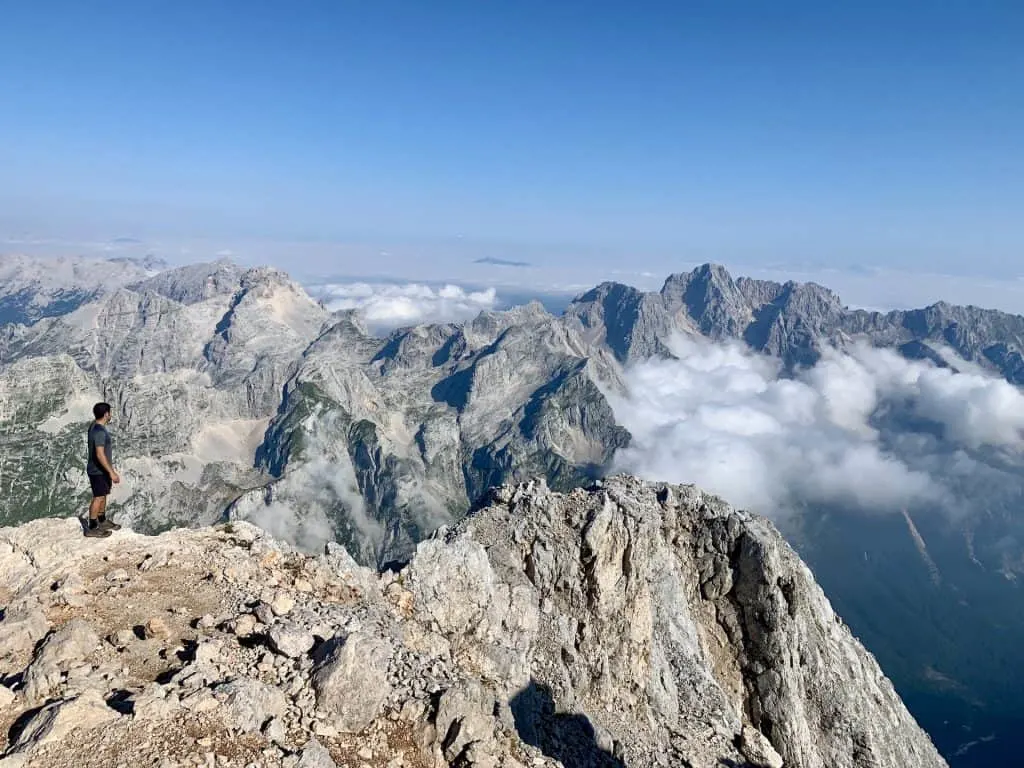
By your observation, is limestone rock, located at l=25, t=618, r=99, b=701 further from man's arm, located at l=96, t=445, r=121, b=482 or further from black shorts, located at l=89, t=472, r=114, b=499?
black shorts, located at l=89, t=472, r=114, b=499

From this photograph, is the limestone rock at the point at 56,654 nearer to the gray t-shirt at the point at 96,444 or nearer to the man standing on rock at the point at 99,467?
the man standing on rock at the point at 99,467

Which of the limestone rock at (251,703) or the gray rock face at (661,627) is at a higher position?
the limestone rock at (251,703)

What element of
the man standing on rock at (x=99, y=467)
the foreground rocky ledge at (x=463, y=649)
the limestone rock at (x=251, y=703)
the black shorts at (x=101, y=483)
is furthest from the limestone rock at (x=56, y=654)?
the black shorts at (x=101, y=483)

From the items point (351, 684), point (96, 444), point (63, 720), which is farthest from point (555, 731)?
point (96, 444)

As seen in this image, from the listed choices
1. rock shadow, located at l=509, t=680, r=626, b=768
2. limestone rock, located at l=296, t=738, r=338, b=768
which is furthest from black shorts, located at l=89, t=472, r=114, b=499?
rock shadow, located at l=509, t=680, r=626, b=768

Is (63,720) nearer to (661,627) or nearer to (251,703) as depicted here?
(251,703)

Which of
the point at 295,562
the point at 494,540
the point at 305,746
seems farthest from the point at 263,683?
the point at 494,540
